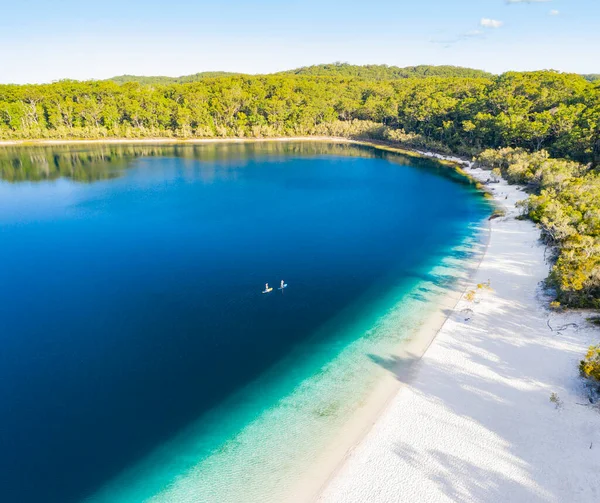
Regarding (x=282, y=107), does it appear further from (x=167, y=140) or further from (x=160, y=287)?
(x=160, y=287)

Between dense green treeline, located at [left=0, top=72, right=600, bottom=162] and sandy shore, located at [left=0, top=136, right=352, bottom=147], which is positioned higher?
dense green treeline, located at [left=0, top=72, right=600, bottom=162]

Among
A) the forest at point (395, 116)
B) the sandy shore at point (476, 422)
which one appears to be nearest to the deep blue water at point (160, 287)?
the sandy shore at point (476, 422)

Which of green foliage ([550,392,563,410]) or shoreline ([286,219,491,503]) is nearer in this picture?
shoreline ([286,219,491,503])

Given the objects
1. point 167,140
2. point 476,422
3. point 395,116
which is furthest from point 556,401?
point 167,140

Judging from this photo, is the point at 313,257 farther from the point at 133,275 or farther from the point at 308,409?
the point at 308,409

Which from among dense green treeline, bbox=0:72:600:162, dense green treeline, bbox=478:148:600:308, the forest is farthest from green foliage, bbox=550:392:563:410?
dense green treeline, bbox=0:72:600:162

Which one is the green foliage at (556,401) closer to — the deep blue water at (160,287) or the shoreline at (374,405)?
the shoreline at (374,405)

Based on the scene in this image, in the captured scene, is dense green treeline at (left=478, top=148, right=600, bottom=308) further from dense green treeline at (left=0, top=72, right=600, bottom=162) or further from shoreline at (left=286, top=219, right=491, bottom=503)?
dense green treeline at (left=0, top=72, right=600, bottom=162)

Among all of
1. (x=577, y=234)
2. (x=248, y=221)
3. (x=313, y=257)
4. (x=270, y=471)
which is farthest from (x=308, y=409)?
(x=248, y=221)
